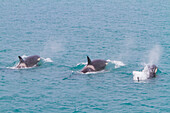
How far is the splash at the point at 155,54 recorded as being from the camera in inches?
2496

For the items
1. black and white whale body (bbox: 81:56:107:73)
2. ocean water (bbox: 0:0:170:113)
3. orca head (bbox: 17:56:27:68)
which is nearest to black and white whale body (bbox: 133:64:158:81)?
ocean water (bbox: 0:0:170:113)

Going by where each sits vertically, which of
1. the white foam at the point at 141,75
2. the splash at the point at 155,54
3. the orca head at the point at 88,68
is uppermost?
the splash at the point at 155,54

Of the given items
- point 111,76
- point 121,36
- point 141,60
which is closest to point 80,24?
point 121,36

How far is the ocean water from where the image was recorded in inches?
1619

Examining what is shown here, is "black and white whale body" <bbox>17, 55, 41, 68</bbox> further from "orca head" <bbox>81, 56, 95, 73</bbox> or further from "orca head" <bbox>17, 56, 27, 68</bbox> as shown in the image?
"orca head" <bbox>81, 56, 95, 73</bbox>

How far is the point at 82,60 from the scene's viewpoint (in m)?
61.4

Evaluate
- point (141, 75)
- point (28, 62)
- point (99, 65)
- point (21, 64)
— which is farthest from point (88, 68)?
point (21, 64)

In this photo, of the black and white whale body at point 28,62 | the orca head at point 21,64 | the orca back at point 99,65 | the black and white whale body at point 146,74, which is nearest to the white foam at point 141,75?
the black and white whale body at point 146,74

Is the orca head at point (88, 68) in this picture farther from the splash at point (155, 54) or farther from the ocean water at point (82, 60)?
the splash at point (155, 54)

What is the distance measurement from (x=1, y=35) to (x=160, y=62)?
43472mm

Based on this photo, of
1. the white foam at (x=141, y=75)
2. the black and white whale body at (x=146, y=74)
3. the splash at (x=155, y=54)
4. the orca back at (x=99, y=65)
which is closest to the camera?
the white foam at (x=141, y=75)

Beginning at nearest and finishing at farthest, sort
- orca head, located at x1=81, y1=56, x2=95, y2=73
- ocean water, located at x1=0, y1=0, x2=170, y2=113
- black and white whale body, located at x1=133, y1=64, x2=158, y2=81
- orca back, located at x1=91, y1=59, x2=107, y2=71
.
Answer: ocean water, located at x1=0, y1=0, x2=170, y2=113 → black and white whale body, located at x1=133, y1=64, x2=158, y2=81 → orca head, located at x1=81, y1=56, x2=95, y2=73 → orca back, located at x1=91, y1=59, x2=107, y2=71

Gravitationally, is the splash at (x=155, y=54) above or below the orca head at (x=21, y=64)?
above

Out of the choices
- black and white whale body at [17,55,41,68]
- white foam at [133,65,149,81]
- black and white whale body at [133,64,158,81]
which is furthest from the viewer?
black and white whale body at [17,55,41,68]
